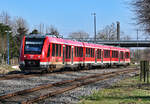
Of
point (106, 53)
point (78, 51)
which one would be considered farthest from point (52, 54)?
point (106, 53)

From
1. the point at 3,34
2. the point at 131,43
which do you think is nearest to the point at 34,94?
the point at 3,34

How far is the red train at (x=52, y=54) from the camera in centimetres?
2147

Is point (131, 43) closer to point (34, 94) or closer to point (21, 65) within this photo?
point (21, 65)

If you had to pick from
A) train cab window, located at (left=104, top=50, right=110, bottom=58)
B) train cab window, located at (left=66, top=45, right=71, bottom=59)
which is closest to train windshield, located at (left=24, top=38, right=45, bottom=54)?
train cab window, located at (left=66, top=45, right=71, bottom=59)

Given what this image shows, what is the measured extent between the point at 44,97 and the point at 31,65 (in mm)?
11092

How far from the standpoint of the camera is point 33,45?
2206 centimetres

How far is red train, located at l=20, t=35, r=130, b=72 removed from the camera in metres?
21.5

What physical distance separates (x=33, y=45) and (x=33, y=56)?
1.00 meters

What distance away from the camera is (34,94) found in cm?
1176

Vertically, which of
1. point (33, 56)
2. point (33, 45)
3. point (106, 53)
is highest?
point (33, 45)

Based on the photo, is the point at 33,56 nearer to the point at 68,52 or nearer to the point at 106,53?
the point at 68,52

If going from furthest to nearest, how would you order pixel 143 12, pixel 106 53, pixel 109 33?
pixel 109 33
pixel 106 53
pixel 143 12

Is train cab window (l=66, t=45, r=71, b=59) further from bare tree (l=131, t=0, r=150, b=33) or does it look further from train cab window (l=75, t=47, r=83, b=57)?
bare tree (l=131, t=0, r=150, b=33)

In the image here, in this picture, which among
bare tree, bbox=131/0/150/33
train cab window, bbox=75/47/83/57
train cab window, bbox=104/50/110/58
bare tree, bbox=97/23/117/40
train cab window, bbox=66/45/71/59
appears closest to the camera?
bare tree, bbox=131/0/150/33
